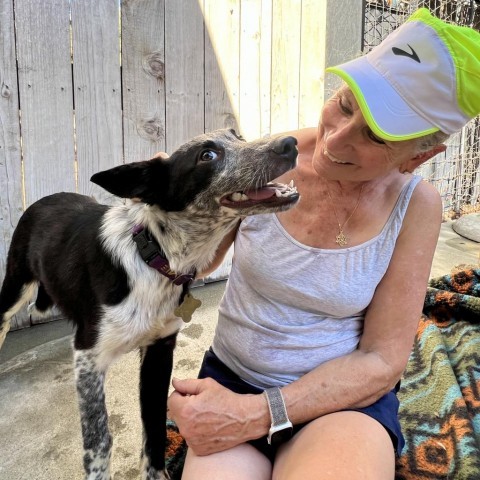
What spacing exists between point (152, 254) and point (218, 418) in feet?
2.07

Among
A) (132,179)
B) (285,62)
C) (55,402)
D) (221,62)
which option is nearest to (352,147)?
(132,179)

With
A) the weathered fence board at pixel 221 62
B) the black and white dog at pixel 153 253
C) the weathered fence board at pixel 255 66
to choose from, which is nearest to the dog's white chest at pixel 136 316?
the black and white dog at pixel 153 253

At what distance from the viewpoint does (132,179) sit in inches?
61.6

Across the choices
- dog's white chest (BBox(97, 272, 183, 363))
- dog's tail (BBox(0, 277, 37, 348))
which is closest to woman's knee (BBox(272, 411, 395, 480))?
dog's white chest (BBox(97, 272, 183, 363))

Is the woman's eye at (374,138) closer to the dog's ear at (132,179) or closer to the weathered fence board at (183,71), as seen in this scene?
the dog's ear at (132,179)

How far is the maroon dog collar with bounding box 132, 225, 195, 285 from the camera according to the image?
1606 millimetres

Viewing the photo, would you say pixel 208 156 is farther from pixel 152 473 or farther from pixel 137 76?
pixel 137 76

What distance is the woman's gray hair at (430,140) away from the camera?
128cm

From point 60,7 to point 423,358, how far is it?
273 centimetres

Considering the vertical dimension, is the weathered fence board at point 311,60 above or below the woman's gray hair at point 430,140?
above

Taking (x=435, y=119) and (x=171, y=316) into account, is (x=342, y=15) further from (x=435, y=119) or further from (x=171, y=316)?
(x=171, y=316)

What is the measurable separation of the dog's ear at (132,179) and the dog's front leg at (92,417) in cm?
61

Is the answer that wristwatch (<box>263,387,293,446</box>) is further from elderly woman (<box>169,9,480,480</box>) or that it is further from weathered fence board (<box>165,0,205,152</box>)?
weathered fence board (<box>165,0,205,152</box>)

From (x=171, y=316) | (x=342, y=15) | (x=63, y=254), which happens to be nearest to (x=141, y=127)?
(x=63, y=254)
